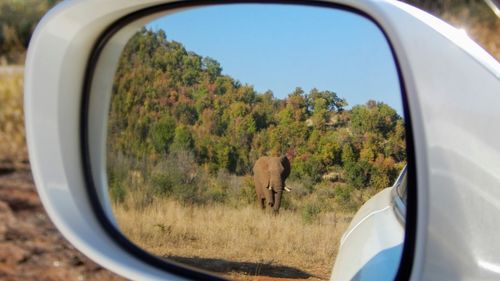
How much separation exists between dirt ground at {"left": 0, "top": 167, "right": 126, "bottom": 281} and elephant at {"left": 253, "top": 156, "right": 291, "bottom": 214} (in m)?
2.55

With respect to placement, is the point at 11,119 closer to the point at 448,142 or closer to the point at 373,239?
the point at 373,239

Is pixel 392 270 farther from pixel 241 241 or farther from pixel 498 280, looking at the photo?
pixel 241 241

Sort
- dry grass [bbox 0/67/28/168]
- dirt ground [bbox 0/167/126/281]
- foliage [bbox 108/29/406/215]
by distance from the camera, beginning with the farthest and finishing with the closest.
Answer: dry grass [bbox 0/67/28/168]
dirt ground [bbox 0/167/126/281]
foliage [bbox 108/29/406/215]

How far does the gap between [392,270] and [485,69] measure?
437 millimetres

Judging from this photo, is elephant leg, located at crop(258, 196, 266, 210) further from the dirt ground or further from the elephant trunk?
the dirt ground

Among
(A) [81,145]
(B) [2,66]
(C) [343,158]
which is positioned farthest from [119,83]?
(B) [2,66]

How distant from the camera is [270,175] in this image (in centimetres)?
165

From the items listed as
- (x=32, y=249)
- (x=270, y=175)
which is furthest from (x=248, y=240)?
(x=32, y=249)

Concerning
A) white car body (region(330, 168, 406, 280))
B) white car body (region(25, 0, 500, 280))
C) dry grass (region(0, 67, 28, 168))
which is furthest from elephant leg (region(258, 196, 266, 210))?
dry grass (region(0, 67, 28, 168))

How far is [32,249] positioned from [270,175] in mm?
3339

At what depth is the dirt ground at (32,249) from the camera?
14.1 ft

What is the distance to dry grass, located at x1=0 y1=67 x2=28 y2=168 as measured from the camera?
751 cm

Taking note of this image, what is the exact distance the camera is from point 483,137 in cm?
148

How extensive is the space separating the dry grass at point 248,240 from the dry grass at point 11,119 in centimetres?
550
